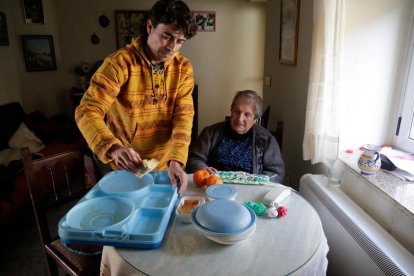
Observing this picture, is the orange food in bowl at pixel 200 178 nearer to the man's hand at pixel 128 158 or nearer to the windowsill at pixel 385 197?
the man's hand at pixel 128 158

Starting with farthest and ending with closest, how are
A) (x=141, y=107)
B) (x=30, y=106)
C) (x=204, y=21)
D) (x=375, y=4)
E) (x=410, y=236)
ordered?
1. (x=204, y=21)
2. (x=30, y=106)
3. (x=375, y=4)
4. (x=141, y=107)
5. (x=410, y=236)

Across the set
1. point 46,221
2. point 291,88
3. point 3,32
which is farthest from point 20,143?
point 291,88

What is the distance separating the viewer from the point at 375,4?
1504 mm

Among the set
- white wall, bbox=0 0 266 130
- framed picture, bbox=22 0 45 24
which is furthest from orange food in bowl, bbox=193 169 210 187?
framed picture, bbox=22 0 45 24

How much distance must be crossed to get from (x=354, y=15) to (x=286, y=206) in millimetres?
1078

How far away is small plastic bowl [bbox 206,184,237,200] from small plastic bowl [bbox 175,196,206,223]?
4 cm

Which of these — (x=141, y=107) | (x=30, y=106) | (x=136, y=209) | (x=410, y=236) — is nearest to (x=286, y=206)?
(x=410, y=236)

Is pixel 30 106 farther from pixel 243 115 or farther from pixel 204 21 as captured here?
pixel 243 115

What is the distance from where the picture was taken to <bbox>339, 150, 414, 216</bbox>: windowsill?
1.14 metres

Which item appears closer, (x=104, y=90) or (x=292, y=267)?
(x=292, y=267)

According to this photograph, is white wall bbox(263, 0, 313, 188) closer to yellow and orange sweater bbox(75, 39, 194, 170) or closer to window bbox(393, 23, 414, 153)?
window bbox(393, 23, 414, 153)

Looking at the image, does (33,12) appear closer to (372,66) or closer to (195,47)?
(195,47)

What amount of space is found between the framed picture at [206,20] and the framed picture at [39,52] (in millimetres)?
2053

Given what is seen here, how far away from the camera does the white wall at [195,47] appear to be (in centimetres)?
402
